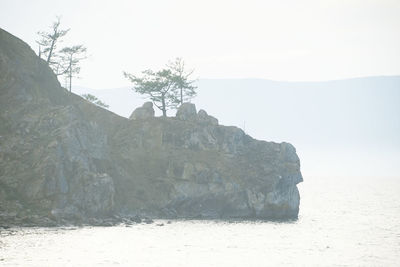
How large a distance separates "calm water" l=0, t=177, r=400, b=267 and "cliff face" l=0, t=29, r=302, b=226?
6658 mm

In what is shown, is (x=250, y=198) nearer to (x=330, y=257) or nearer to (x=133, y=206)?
(x=133, y=206)

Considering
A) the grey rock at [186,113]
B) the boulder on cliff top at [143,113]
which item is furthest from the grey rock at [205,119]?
the boulder on cliff top at [143,113]

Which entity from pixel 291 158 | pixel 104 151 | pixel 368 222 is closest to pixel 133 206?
pixel 104 151

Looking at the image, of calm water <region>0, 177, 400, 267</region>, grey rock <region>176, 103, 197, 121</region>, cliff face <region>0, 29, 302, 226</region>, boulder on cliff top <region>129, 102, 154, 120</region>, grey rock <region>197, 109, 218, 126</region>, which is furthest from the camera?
boulder on cliff top <region>129, 102, 154, 120</region>

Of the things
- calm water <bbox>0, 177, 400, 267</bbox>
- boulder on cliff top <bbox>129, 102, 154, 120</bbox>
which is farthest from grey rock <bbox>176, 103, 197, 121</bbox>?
calm water <bbox>0, 177, 400, 267</bbox>

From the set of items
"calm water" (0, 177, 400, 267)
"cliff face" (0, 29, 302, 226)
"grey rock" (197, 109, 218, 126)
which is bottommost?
"calm water" (0, 177, 400, 267)

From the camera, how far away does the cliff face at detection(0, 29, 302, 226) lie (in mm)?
82438

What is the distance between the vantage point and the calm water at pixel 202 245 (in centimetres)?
6106

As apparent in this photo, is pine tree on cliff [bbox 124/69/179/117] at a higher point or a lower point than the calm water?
higher

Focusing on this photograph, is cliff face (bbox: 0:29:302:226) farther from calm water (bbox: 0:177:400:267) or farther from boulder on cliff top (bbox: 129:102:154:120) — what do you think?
calm water (bbox: 0:177:400:267)

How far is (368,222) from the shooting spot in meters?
107

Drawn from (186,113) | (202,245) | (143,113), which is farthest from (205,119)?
(202,245)

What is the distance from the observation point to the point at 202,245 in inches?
2827

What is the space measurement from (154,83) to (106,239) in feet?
161
